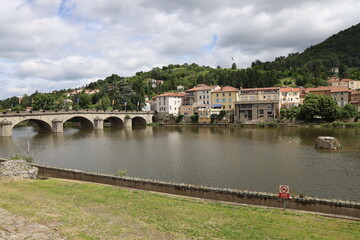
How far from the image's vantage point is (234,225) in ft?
43.6

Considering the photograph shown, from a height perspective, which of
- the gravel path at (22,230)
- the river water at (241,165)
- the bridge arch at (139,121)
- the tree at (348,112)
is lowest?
the river water at (241,165)

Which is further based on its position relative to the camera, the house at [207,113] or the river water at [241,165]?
the house at [207,113]

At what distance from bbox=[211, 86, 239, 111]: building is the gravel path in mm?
98454

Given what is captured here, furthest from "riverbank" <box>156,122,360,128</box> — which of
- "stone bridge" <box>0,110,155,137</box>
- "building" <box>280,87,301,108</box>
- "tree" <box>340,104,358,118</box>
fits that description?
"stone bridge" <box>0,110,155,137</box>

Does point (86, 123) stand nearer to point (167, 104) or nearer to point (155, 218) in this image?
point (167, 104)

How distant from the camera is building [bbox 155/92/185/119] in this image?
4574 inches

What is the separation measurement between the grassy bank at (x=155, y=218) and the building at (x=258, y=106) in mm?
85307

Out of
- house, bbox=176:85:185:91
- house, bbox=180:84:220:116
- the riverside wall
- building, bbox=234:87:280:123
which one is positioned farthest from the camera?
house, bbox=176:85:185:91

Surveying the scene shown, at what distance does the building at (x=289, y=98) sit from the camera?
340 ft

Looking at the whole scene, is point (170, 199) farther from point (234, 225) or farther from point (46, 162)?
point (46, 162)

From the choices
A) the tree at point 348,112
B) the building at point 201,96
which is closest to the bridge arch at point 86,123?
the building at point 201,96

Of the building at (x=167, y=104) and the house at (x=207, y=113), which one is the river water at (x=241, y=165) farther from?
the building at (x=167, y=104)

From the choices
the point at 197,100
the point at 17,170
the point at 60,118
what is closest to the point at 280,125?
the point at 197,100

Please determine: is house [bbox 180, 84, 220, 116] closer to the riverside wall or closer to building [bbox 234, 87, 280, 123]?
building [bbox 234, 87, 280, 123]
